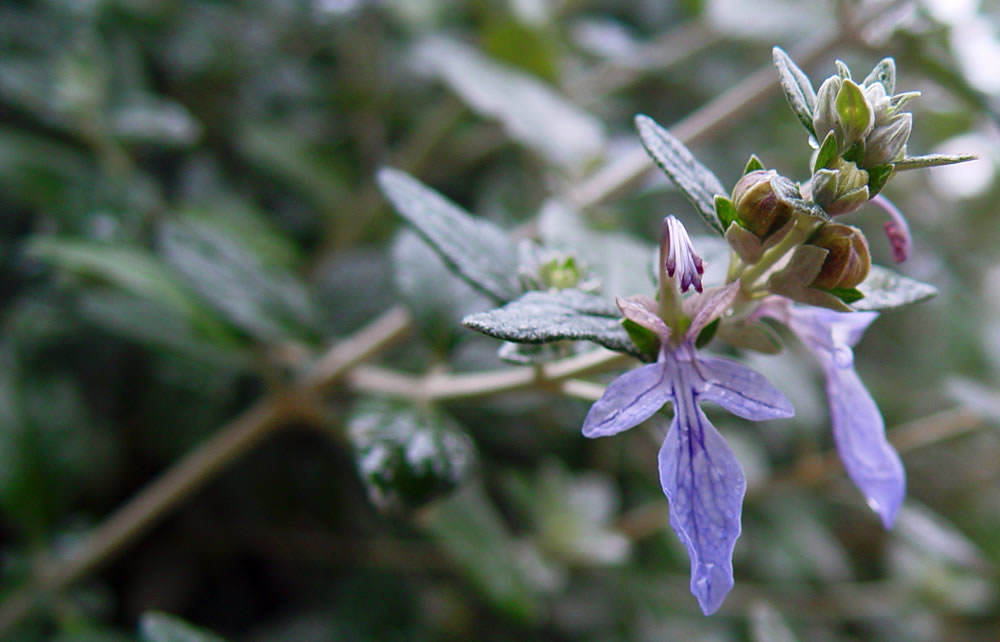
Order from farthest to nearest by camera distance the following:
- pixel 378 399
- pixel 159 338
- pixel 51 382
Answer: pixel 51 382 < pixel 159 338 < pixel 378 399

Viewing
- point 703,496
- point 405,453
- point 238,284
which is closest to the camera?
point 703,496

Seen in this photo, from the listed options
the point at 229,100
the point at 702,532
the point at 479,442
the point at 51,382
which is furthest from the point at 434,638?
the point at 229,100

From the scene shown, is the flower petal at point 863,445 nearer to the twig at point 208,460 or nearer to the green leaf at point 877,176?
the green leaf at point 877,176

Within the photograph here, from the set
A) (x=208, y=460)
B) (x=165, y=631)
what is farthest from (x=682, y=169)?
(x=208, y=460)

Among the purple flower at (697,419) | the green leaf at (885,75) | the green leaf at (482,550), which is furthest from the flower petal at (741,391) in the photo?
the green leaf at (482,550)

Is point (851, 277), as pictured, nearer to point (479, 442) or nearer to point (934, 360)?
point (479, 442)

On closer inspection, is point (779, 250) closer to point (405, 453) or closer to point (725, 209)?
point (725, 209)
